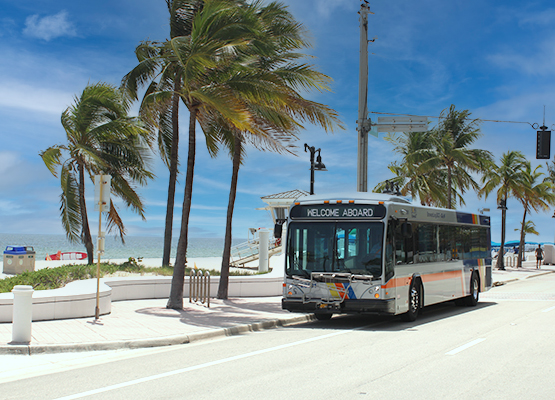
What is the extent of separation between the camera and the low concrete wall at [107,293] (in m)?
11.5

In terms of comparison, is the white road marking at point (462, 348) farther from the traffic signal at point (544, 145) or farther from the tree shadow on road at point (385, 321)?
the traffic signal at point (544, 145)

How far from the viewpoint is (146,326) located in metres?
11.2

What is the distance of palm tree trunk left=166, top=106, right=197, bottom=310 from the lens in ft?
46.1

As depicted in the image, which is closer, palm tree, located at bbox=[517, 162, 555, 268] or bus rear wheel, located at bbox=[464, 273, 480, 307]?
bus rear wheel, located at bbox=[464, 273, 480, 307]

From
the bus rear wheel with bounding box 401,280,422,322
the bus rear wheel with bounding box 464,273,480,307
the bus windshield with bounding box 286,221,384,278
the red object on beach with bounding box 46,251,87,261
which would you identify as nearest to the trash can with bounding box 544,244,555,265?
the bus rear wheel with bounding box 464,273,480,307

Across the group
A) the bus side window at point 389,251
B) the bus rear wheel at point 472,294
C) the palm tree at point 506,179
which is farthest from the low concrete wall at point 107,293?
the palm tree at point 506,179

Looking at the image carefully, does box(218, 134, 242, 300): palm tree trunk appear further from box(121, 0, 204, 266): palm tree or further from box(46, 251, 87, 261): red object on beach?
box(46, 251, 87, 261): red object on beach

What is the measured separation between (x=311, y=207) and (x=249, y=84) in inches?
137

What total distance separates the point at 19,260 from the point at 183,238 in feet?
51.4

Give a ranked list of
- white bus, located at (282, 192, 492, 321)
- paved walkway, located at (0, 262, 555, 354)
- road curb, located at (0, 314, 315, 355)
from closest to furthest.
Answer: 1. road curb, located at (0, 314, 315, 355)
2. paved walkway, located at (0, 262, 555, 354)
3. white bus, located at (282, 192, 492, 321)

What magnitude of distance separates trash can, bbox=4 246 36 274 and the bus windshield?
18213 mm

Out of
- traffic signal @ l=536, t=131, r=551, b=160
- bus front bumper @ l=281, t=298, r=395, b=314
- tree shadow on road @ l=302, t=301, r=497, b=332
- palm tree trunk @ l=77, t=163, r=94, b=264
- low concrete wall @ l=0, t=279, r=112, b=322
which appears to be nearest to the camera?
low concrete wall @ l=0, t=279, r=112, b=322

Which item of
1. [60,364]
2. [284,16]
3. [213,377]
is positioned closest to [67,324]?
[60,364]

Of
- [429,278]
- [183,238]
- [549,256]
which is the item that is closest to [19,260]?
[183,238]
